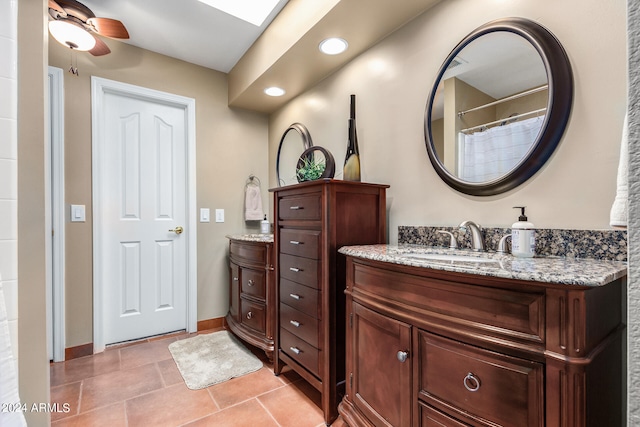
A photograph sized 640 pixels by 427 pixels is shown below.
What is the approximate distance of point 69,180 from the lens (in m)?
2.19

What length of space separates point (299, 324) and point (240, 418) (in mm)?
551

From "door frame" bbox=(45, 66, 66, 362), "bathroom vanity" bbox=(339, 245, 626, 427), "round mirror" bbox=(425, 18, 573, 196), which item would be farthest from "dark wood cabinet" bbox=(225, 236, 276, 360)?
"round mirror" bbox=(425, 18, 573, 196)

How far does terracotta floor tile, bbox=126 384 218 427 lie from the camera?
1.51m

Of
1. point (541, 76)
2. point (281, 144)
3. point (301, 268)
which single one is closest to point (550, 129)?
point (541, 76)

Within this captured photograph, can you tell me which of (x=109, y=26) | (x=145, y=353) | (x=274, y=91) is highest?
(x=109, y=26)

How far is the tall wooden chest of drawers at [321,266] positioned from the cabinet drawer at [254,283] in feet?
1.09

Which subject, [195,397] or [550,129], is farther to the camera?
[195,397]

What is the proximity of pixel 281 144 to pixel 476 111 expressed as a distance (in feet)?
6.23

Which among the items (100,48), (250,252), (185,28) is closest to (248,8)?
(185,28)

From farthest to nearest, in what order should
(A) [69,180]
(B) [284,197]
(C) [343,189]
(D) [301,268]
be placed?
(A) [69,180], (B) [284,197], (D) [301,268], (C) [343,189]

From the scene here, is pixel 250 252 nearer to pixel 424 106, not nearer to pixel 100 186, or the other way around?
pixel 100 186

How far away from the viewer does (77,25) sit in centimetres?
177

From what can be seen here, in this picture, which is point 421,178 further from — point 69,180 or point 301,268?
point 69,180

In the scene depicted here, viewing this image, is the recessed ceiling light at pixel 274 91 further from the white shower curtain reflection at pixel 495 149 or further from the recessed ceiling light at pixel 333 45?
the white shower curtain reflection at pixel 495 149
